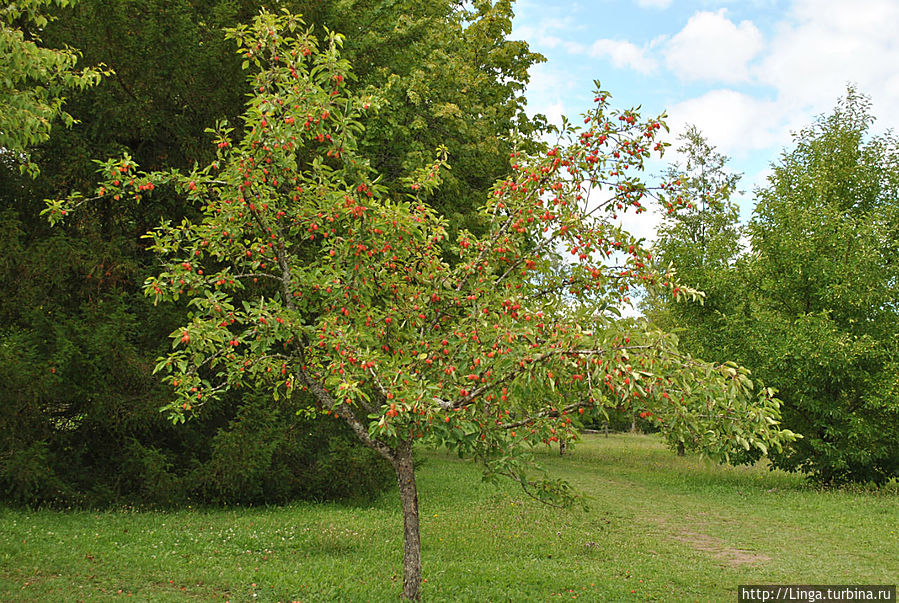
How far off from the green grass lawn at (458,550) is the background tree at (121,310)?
0.88 m

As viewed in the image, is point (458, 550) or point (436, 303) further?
point (458, 550)

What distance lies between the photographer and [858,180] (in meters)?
20.2

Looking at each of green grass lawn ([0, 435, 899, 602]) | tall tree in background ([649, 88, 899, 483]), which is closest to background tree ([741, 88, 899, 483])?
tall tree in background ([649, 88, 899, 483])

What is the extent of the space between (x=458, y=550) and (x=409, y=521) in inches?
137

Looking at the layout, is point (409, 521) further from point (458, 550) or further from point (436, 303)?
point (458, 550)

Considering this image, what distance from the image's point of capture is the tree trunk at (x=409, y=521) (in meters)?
6.85

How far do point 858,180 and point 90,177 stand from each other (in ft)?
68.3

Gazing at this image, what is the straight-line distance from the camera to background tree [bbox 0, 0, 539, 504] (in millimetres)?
11445

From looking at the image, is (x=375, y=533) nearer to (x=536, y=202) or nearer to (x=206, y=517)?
(x=206, y=517)

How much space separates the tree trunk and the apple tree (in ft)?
0.05

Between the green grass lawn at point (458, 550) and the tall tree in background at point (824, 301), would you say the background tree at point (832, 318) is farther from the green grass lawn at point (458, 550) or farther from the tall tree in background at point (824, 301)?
the green grass lawn at point (458, 550)

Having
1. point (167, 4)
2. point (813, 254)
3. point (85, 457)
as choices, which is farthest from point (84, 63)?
point (813, 254)

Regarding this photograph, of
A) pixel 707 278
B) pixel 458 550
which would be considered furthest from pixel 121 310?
pixel 707 278

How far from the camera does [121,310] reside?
38.4 ft
